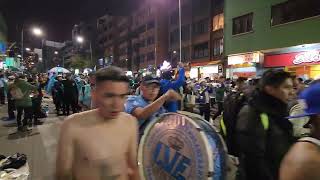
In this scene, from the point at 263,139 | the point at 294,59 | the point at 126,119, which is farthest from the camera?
the point at 294,59

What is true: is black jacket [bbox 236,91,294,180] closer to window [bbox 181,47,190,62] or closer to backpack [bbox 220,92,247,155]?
backpack [bbox 220,92,247,155]

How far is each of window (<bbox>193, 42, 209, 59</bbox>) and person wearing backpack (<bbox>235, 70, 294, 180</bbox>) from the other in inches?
1770

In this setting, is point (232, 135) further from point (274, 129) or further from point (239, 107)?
point (274, 129)

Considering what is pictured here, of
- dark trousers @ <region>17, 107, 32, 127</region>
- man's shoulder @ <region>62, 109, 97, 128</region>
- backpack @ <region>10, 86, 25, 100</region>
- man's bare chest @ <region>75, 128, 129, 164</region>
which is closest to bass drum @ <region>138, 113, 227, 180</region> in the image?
man's bare chest @ <region>75, 128, 129, 164</region>

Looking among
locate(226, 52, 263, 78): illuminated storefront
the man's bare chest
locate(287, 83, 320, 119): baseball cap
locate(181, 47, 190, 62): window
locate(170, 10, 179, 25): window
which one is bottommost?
the man's bare chest

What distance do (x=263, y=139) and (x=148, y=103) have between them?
6.21 feet

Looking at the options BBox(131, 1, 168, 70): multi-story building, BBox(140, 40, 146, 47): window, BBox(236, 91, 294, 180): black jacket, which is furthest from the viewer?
BBox(140, 40, 146, 47): window

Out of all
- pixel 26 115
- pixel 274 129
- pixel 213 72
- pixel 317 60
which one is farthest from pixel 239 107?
pixel 213 72

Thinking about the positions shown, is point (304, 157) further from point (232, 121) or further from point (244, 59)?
point (244, 59)

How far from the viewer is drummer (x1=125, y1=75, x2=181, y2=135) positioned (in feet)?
13.8

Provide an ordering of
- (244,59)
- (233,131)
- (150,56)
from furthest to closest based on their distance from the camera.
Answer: (150,56) → (244,59) → (233,131)

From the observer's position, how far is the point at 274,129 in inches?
122

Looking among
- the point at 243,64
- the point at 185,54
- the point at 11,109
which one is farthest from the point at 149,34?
the point at 11,109

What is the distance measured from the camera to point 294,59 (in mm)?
24891
